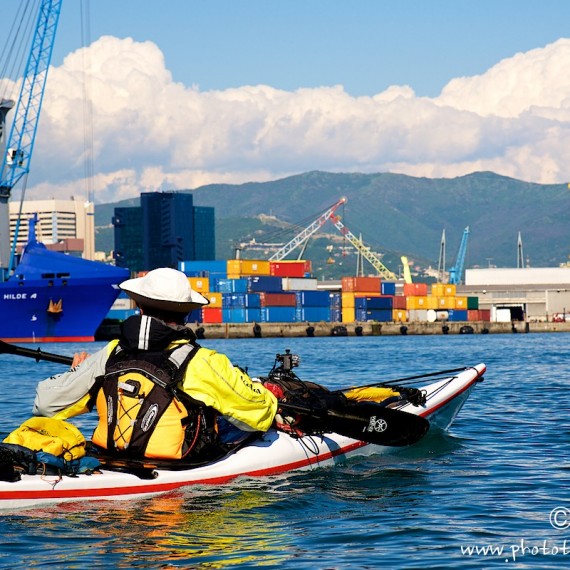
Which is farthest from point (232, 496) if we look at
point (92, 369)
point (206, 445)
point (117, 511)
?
point (92, 369)

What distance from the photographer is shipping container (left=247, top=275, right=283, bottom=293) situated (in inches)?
4344

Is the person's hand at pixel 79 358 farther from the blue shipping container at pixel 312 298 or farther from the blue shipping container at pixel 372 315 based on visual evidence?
the blue shipping container at pixel 372 315

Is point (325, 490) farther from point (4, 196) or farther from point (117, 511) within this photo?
point (4, 196)

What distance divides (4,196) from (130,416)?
260 ft

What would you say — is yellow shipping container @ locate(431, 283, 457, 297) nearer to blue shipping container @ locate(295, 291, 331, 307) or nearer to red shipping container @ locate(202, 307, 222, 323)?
blue shipping container @ locate(295, 291, 331, 307)

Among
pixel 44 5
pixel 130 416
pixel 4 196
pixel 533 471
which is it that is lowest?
pixel 533 471

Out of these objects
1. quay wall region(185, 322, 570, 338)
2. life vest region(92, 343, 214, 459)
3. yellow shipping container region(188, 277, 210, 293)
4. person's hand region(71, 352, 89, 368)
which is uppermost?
yellow shipping container region(188, 277, 210, 293)

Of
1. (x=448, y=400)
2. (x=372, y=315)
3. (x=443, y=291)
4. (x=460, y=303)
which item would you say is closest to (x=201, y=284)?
(x=372, y=315)

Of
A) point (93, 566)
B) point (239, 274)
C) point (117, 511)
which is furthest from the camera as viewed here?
point (239, 274)

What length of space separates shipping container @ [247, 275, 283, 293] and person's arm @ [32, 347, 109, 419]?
10046cm

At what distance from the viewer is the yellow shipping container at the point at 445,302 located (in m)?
123

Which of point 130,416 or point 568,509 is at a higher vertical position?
point 130,416

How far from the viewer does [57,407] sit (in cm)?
931

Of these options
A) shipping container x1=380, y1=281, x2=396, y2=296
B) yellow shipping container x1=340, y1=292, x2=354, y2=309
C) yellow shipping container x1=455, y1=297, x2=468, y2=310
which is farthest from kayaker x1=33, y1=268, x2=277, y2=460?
yellow shipping container x1=455, y1=297, x2=468, y2=310
